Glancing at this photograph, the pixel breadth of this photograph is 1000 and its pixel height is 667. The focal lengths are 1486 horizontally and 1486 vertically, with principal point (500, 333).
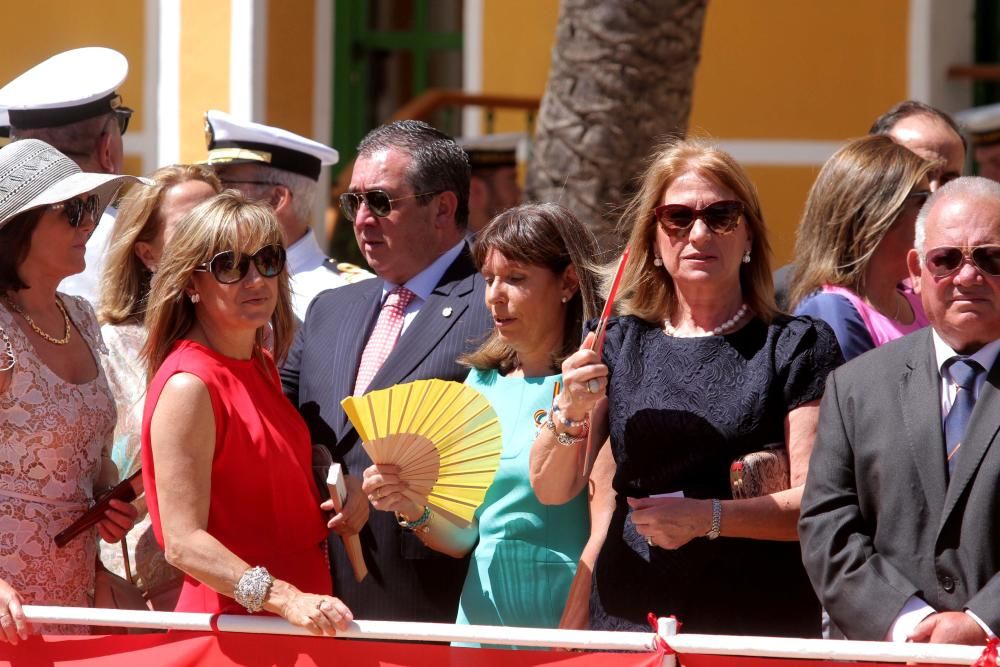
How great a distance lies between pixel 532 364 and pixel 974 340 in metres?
1.17

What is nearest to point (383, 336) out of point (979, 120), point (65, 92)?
point (65, 92)

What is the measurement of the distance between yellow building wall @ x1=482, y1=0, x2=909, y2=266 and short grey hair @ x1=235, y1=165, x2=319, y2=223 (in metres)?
5.75

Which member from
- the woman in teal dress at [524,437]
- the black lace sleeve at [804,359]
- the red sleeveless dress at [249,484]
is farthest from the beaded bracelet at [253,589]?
the black lace sleeve at [804,359]

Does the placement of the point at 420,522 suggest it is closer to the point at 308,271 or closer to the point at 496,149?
the point at 308,271

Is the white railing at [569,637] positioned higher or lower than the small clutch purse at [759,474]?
lower

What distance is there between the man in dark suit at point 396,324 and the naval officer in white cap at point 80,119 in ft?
3.48

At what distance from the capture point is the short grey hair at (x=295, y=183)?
5730mm

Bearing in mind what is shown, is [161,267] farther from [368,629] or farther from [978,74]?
[978,74]

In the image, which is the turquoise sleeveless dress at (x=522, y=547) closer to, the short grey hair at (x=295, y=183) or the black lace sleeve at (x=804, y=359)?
the black lace sleeve at (x=804, y=359)

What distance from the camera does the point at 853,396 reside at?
335 cm

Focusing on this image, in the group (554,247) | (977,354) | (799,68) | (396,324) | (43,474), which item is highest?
(799,68)

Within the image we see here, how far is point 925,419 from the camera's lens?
3250 millimetres

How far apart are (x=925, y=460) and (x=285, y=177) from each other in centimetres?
320

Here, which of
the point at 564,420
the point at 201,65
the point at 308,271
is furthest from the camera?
the point at 201,65
